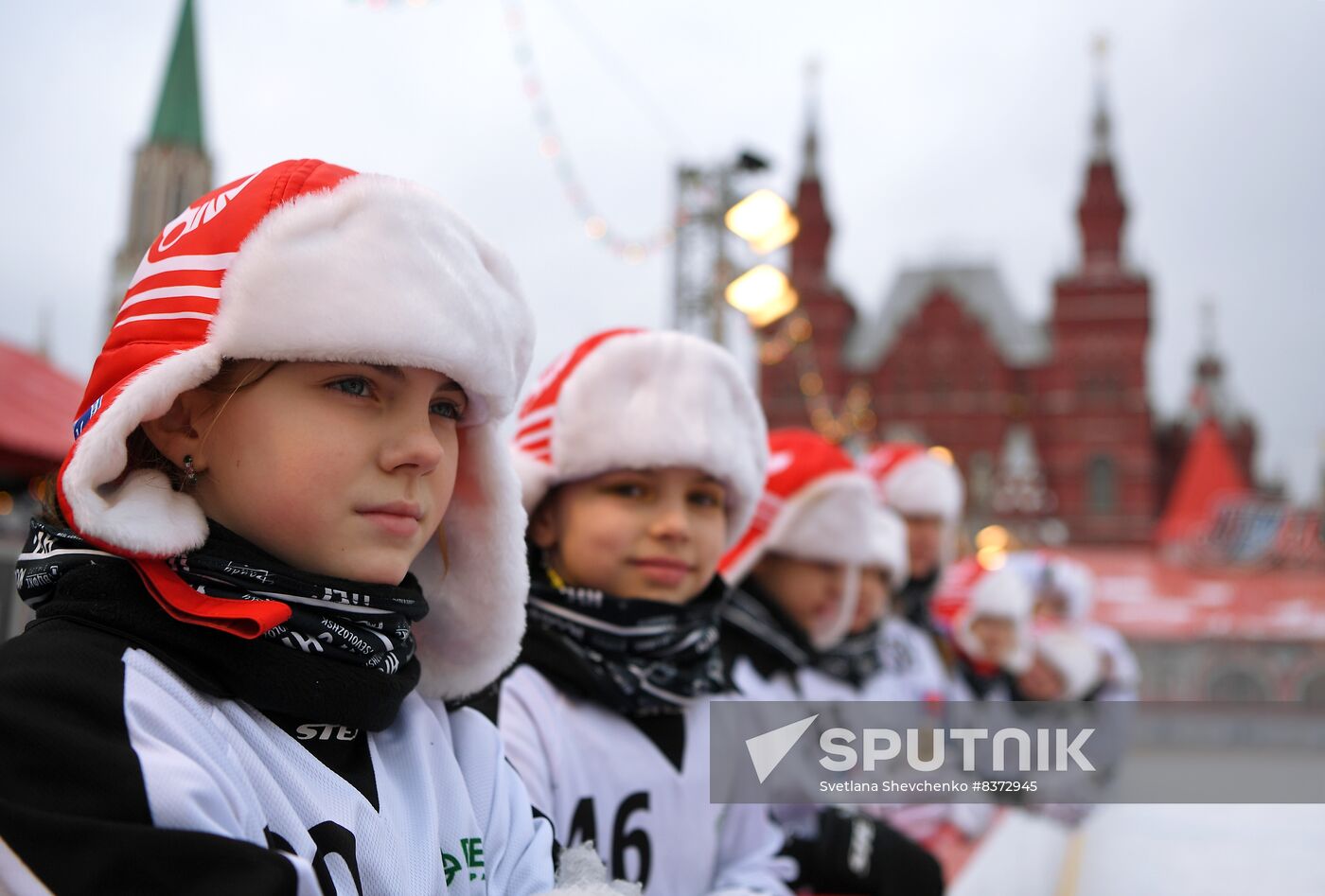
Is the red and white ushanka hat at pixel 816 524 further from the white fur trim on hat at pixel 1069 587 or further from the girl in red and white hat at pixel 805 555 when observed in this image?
the white fur trim on hat at pixel 1069 587

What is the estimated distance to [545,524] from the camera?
6.38ft

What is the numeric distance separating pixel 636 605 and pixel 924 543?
2753 millimetres

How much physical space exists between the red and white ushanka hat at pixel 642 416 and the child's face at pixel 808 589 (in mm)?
799

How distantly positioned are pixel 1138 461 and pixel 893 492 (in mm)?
34591

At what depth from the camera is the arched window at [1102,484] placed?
35.4 meters

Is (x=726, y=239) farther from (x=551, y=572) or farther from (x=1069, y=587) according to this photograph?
(x=551, y=572)

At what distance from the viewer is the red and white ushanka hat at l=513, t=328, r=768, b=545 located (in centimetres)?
181

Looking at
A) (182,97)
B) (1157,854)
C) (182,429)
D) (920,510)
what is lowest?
(1157,854)

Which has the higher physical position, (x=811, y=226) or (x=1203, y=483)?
(x=811, y=226)

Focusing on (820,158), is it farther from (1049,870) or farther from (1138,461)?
(1049,870)

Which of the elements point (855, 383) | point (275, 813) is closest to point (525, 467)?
point (275, 813)

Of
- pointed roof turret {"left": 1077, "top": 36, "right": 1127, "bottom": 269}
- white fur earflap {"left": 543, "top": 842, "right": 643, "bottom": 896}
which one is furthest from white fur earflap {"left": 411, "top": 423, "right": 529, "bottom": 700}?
pointed roof turret {"left": 1077, "top": 36, "right": 1127, "bottom": 269}

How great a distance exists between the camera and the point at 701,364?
190 cm

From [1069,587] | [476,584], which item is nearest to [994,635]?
[1069,587]
